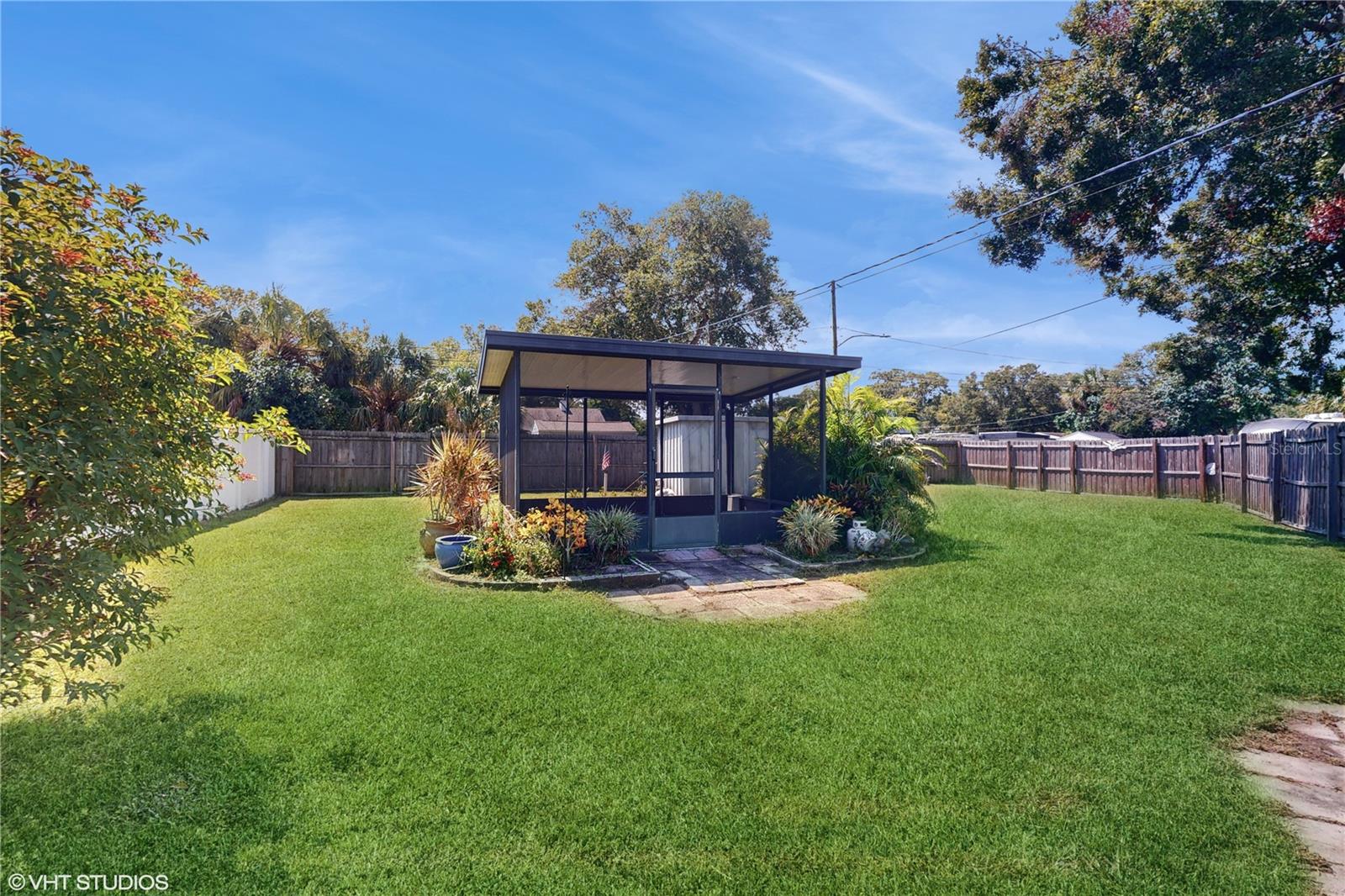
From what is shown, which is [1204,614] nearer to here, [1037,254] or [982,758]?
[982,758]

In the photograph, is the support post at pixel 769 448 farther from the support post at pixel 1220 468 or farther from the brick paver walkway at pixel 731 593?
the support post at pixel 1220 468

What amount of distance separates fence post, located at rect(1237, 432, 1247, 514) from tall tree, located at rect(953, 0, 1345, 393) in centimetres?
202

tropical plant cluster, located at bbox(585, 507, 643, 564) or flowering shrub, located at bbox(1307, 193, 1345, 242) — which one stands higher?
flowering shrub, located at bbox(1307, 193, 1345, 242)

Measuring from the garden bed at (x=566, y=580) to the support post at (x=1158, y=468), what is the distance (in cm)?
1442

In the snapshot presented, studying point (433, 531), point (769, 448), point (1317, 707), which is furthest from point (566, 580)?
point (1317, 707)

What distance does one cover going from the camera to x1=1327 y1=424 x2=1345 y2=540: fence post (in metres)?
8.52

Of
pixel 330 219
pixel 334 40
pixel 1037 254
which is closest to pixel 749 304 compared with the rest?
pixel 1037 254

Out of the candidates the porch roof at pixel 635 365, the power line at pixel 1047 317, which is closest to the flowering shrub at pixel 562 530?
the porch roof at pixel 635 365

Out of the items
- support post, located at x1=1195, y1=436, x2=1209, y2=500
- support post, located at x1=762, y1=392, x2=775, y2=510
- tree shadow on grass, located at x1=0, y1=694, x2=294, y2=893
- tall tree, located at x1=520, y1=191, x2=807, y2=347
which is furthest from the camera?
tall tree, located at x1=520, y1=191, x2=807, y2=347

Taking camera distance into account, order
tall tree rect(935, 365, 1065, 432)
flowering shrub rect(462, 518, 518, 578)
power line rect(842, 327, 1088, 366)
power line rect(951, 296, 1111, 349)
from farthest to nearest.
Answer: tall tree rect(935, 365, 1065, 432) < power line rect(842, 327, 1088, 366) < power line rect(951, 296, 1111, 349) < flowering shrub rect(462, 518, 518, 578)

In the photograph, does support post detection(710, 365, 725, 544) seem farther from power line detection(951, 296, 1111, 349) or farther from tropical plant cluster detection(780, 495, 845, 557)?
power line detection(951, 296, 1111, 349)

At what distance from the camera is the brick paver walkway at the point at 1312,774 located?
2.32 m

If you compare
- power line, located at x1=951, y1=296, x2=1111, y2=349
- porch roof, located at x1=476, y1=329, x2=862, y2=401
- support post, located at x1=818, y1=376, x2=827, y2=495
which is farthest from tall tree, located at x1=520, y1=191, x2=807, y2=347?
support post, located at x1=818, y1=376, x2=827, y2=495

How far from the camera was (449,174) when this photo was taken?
913cm
